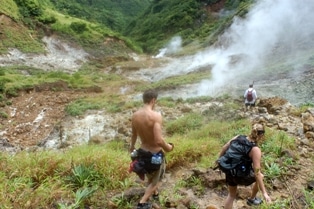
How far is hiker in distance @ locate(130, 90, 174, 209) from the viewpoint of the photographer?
3.89m

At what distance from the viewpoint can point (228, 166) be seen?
12.8 feet

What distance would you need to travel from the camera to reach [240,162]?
388cm

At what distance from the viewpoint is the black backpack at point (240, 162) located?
153 inches

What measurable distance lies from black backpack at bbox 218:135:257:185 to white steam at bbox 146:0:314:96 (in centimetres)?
1259

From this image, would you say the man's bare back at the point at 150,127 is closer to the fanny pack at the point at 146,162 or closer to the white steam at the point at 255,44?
the fanny pack at the point at 146,162

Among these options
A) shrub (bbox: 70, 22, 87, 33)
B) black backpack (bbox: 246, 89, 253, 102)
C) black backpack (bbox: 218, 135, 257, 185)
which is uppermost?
shrub (bbox: 70, 22, 87, 33)

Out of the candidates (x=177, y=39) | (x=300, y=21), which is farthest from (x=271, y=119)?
(x=177, y=39)

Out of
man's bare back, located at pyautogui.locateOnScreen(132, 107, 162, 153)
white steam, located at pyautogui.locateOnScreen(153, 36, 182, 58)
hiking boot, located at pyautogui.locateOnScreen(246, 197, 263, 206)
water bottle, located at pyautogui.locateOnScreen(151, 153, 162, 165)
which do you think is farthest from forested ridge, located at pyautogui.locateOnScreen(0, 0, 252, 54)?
hiking boot, located at pyautogui.locateOnScreen(246, 197, 263, 206)

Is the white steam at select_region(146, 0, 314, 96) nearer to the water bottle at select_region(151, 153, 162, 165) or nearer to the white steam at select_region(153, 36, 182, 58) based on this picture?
the white steam at select_region(153, 36, 182, 58)

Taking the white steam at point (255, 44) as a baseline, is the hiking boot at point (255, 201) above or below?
below

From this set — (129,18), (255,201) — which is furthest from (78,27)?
(129,18)

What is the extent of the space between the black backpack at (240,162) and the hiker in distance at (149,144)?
25.1 inches

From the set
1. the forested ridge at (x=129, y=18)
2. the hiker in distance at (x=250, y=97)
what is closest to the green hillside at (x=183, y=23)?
the forested ridge at (x=129, y=18)

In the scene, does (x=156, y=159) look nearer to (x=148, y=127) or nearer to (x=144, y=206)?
(x=148, y=127)
